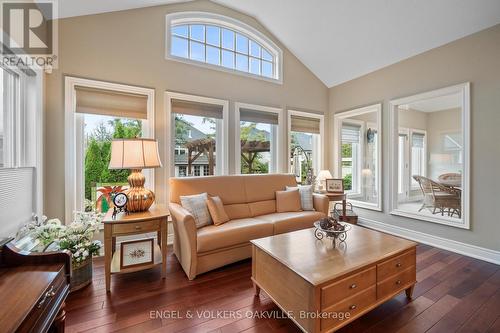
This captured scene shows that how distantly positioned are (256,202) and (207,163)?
1020 millimetres

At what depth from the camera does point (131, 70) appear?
2.98 metres

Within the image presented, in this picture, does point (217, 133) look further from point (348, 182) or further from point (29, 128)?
point (348, 182)

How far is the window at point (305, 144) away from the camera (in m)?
4.41

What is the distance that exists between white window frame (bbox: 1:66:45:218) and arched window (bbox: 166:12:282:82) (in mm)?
1595

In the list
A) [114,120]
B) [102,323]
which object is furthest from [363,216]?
[114,120]

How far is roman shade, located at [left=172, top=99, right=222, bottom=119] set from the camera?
3.30 m

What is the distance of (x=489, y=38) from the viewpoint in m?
2.74

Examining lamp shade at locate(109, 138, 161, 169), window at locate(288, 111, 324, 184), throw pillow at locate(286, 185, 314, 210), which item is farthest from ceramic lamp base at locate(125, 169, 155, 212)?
window at locate(288, 111, 324, 184)

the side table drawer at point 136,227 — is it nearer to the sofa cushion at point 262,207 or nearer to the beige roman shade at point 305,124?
the sofa cushion at point 262,207

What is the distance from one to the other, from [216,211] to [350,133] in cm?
336

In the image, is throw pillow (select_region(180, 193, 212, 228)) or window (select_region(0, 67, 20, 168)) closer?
window (select_region(0, 67, 20, 168))

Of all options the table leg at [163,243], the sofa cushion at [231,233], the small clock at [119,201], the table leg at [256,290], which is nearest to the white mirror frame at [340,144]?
the sofa cushion at [231,233]

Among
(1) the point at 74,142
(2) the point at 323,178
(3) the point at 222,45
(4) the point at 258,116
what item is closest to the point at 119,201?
(1) the point at 74,142

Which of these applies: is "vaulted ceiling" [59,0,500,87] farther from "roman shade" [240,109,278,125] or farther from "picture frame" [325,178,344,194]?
"picture frame" [325,178,344,194]
